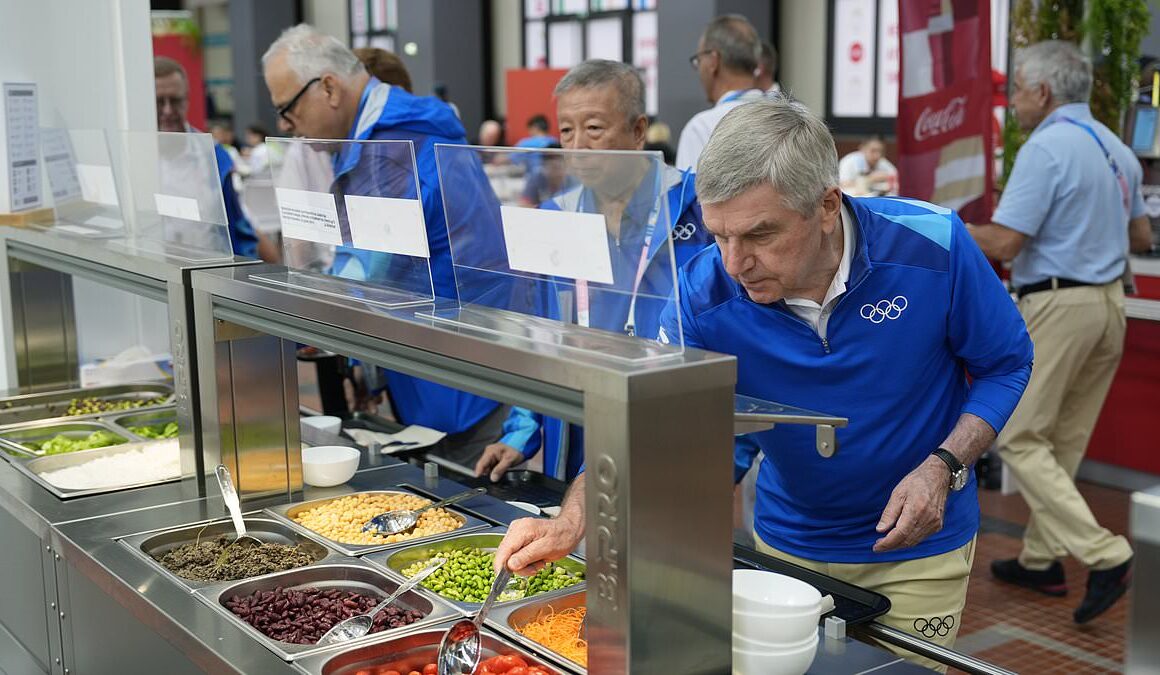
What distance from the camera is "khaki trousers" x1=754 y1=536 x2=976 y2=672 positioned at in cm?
202

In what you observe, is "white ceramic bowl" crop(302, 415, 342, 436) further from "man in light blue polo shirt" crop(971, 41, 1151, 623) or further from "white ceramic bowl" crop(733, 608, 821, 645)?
"man in light blue polo shirt" crop(971, 41, 1151, 623)

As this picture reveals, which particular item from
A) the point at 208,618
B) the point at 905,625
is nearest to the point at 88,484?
the point at 208,618

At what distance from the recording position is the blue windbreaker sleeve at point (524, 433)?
8.60 ft

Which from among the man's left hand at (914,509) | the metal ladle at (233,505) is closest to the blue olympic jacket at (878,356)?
the man's left hand at (914,509)

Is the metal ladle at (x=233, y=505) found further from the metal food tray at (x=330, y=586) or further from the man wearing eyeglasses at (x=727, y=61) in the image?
the man wearing eyeglasses at (x=727, y=61)

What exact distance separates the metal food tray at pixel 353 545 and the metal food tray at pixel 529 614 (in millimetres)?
392

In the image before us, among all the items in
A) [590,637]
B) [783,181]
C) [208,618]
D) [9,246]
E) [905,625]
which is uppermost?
[783,181]

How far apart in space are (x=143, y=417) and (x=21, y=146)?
0.95 metres

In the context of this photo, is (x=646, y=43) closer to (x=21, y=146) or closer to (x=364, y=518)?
(x=21, y=146)

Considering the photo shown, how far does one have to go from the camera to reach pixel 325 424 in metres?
2.96

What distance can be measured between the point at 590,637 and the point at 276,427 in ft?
3.74

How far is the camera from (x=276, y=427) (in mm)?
2342

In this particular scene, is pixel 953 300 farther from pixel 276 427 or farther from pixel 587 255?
pixel 276 427

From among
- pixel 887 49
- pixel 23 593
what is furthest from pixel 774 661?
pixel 887 49
